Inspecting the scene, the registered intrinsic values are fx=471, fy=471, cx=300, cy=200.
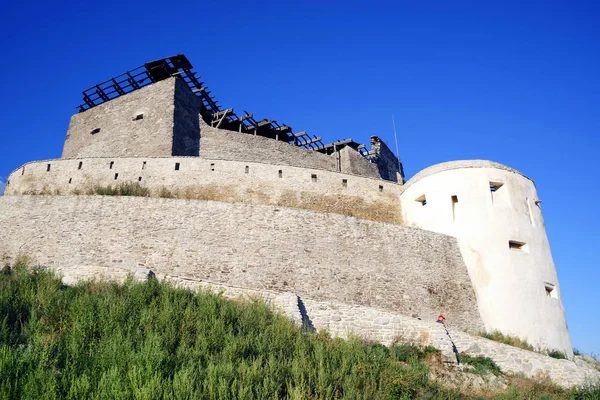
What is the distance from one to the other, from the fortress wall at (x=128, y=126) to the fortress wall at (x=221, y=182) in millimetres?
3360

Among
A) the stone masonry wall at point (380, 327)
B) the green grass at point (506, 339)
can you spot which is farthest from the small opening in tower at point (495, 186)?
the stone masonry wall at point (380, 327)

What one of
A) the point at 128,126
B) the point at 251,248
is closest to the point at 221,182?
the point at 251,248

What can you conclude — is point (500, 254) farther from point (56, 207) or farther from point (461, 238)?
point (56, 207)

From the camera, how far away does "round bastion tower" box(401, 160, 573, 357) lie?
15555 mm

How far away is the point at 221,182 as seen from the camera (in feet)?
62.3

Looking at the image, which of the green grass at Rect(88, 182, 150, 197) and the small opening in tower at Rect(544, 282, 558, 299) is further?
the green grass at Rect(88, 182, 150, 197)

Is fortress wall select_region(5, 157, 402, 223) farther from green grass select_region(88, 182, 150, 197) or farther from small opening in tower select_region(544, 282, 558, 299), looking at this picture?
small opening in tower select_region(544, 282, 558, 299)

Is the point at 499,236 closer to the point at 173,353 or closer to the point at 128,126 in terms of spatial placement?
the point at 173,353

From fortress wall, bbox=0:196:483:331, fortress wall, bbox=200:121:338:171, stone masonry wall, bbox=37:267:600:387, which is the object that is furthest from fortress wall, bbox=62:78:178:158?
stone masonry wall, bbox=37:267:600:387

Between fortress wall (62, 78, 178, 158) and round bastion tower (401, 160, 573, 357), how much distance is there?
1247 cm

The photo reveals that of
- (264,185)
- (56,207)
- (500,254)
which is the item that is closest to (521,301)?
(500,254)

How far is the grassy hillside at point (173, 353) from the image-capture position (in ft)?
21.1

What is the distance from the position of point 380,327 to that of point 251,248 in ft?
16.3

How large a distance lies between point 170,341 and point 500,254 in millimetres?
12279
